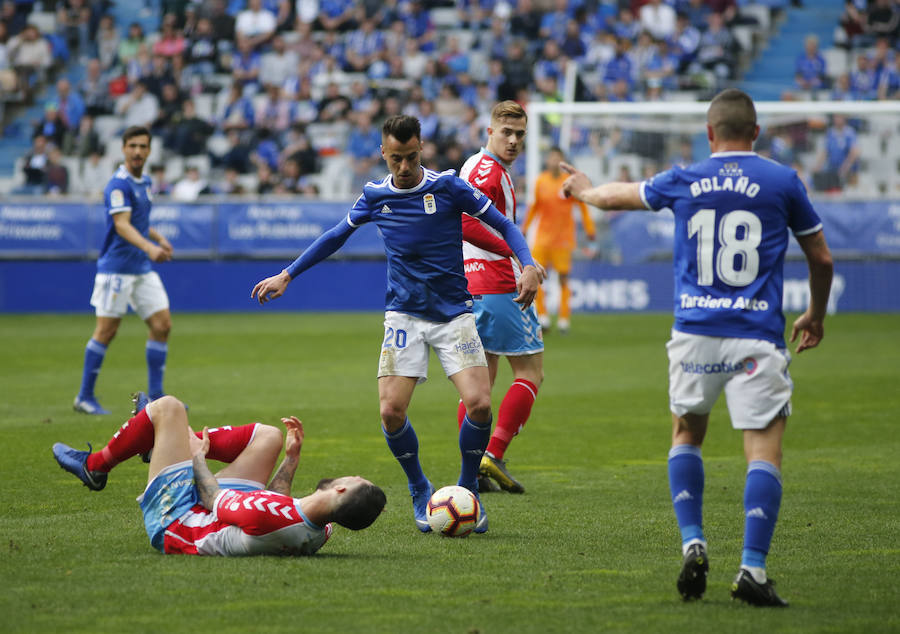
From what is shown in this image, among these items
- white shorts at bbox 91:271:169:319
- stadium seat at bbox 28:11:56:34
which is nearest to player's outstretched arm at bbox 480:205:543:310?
white shorts at bbox 91:271:169:319

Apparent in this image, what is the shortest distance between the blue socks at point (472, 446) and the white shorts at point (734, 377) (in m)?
1.80

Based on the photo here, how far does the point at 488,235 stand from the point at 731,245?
248 centimetres

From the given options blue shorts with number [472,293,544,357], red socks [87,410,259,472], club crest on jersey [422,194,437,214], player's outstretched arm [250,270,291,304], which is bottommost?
red socks [87,410,259,472]

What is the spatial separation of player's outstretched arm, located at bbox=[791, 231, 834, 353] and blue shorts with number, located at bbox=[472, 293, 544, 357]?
2.69 m

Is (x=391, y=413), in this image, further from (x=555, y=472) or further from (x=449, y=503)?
(x=555, y=472)

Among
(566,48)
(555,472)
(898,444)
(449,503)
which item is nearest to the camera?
(449,503)

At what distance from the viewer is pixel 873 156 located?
75.2 ft

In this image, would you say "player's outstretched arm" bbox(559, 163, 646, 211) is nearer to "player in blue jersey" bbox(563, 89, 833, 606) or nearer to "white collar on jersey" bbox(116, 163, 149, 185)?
"player in blue jersey" bbox(563, 89, 833, 606)

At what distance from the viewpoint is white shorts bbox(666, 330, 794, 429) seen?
189 inches

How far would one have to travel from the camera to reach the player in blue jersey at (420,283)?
6.41 metres

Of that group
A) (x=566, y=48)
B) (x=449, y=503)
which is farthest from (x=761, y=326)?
(x=566, y=48)

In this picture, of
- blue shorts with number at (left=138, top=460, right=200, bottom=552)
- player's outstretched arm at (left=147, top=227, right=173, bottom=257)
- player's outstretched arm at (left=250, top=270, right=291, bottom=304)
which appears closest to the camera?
blue shorts with number at (left=138, top=460, right=200, bottom=552)

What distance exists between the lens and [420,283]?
646 centimetres

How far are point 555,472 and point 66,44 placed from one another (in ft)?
81.8
